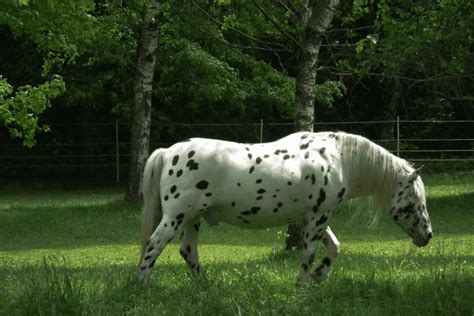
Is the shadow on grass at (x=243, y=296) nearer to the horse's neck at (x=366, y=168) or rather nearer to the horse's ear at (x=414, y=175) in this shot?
the horse's neck at (x=366, y=168)

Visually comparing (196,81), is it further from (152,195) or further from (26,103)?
(152,195)

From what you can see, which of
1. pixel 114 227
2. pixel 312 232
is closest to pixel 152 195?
pixel 312 232

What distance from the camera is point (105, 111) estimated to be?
3391 cm

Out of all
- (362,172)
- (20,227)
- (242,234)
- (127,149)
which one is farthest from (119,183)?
(362,172)

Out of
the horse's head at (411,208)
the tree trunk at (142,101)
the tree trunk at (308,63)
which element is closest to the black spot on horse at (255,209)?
the horse's head at (411,208)

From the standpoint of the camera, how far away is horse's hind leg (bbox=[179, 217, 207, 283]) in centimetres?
922

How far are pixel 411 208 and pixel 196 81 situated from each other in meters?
17.7

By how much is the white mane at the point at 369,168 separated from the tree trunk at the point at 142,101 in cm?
1342

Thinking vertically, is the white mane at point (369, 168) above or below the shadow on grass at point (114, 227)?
above

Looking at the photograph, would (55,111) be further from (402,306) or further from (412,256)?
(402,306)

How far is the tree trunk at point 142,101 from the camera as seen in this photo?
22.9 m

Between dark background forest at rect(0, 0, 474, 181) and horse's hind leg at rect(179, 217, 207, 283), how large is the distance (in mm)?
7444

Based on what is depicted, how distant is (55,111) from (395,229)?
18353mm

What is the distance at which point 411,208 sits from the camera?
10070 millimetres
